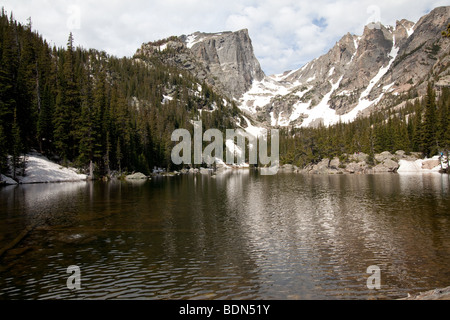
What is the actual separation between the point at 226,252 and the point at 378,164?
115 metres

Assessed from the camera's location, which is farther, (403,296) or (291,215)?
(291,215)

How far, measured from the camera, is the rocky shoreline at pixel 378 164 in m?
109

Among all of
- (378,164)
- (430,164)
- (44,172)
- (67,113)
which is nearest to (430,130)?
(430,164)

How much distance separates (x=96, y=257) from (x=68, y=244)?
4113 mm

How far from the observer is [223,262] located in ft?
53.3

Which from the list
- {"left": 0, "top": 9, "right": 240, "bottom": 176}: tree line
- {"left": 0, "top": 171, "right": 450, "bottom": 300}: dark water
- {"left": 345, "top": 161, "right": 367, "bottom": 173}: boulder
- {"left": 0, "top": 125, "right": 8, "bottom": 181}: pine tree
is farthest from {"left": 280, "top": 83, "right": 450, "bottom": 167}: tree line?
{"left": 0, "top": 125, "right": 8, "bottom": 181}: pine tree

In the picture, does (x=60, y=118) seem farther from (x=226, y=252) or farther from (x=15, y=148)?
(x=226, y=252)

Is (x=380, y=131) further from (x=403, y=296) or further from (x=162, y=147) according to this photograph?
(x=403, y=296)

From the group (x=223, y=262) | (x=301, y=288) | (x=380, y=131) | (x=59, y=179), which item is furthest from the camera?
(x=380, y=131)

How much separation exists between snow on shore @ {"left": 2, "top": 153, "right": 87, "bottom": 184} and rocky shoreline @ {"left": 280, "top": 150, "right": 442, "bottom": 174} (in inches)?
3513

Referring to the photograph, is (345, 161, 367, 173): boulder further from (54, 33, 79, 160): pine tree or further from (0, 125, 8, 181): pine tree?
(0, 125, 8, 181): pine tree

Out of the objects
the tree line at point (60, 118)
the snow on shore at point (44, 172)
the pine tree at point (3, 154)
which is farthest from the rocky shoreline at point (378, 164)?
the pine tree at point (3, 154)
